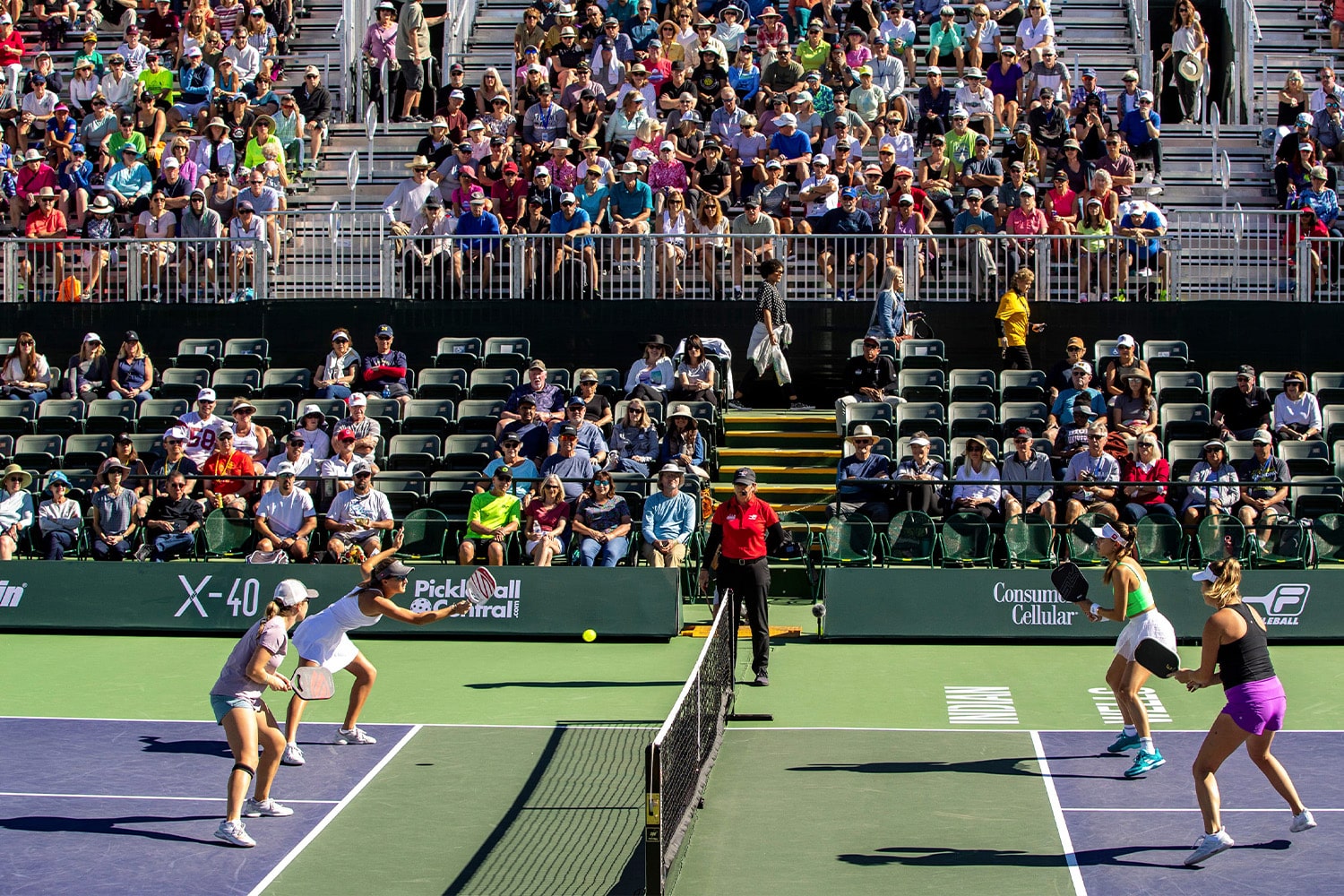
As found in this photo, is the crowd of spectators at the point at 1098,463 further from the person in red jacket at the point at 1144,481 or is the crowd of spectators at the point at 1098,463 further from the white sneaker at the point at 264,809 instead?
the white sneaker at the point at 264,809

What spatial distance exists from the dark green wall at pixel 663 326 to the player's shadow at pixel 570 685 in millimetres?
8210

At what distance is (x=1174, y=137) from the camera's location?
2578cm

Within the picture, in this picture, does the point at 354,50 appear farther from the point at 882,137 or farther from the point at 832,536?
the point at 832,536

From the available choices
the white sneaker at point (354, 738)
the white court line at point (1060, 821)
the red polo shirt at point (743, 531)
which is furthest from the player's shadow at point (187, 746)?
the white court line at point (1060, 821)

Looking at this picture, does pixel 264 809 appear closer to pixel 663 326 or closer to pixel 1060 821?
pixel 1060 821

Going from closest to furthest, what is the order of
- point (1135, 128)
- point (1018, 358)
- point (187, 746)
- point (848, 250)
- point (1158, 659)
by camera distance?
point (1158, 659) < point (187, 746) < point (1018, 358) < point (848, 250) < point (1135, 128)

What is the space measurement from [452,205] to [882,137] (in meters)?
5.95

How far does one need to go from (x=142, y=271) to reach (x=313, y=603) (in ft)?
26.1

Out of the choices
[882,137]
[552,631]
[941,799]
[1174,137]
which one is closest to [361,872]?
[941,799]

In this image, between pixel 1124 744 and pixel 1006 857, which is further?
pixel 1124 744

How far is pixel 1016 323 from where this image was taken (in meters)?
21.4

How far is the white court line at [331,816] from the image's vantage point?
940 cm

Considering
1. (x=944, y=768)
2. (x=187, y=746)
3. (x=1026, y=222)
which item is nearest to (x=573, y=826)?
(x=944, y=768)

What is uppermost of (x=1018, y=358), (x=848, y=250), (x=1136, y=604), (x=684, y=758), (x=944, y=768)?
(x=848, y=250)
